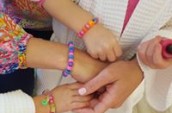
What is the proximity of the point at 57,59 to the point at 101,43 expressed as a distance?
Answer: 0.32ft

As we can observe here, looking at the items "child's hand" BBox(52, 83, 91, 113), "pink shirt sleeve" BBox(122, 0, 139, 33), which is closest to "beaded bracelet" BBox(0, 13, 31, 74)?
"child's hand" BBox(52, 83, 91, 113)

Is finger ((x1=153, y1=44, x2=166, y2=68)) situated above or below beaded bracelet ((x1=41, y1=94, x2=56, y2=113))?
above

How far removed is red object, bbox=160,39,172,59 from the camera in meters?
0.59

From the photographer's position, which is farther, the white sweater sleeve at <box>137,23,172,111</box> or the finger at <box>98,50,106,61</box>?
the white sweater sleeve at <box>137,23,172,111</box>

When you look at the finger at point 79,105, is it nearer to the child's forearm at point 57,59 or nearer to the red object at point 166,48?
the child's forearm at point 57,59

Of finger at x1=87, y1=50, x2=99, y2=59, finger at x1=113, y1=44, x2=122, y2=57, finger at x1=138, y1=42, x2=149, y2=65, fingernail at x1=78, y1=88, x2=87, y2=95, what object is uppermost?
finger at x1=138, y1=42, x2=149, y2=65

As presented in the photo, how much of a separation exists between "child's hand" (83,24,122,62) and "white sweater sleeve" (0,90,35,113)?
0.16 m

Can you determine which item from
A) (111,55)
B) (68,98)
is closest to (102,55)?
(111,55)

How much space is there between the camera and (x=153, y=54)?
611 millimetres

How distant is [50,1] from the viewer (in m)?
0.68

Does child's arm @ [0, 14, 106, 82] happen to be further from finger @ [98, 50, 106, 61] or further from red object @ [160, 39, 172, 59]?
red object @ [160, 39, 172, 59]

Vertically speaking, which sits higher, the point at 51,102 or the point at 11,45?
the point at 11,45

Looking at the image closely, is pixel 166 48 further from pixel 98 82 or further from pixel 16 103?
pixel 16 103

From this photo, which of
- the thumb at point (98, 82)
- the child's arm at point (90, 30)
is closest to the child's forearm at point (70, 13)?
the child's arm at point (90, 30)
